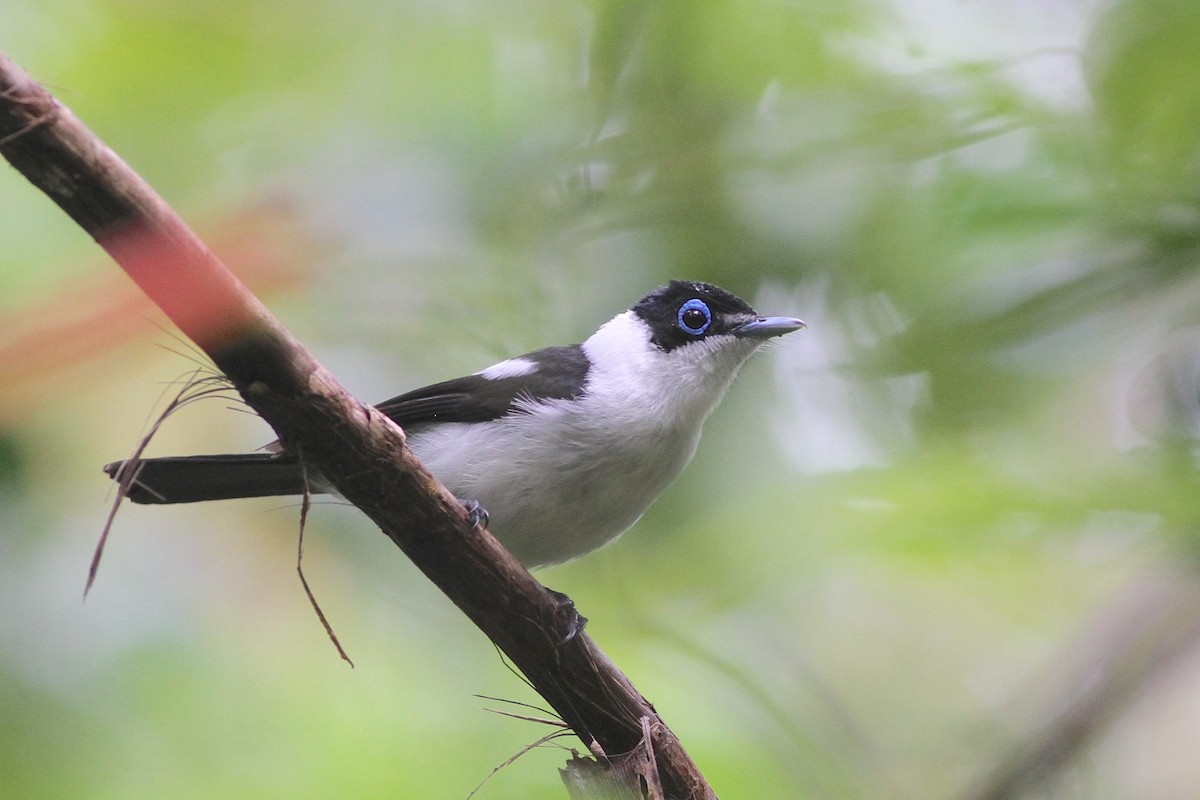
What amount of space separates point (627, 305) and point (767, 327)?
872 mm

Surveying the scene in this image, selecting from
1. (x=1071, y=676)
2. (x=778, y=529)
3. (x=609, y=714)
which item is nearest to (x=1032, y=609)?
(x=1071, y=676)

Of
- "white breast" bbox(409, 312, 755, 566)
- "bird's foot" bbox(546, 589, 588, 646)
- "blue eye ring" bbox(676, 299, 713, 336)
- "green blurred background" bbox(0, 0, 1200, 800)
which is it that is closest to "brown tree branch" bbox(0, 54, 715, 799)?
"bird's foot" bbox(546, 589, 588, 646)

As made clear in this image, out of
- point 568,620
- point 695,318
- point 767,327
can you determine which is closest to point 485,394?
point 695,318

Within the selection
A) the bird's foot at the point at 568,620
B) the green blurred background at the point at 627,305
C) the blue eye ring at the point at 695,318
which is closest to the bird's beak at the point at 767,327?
the blue eye ring at the point at 695,318

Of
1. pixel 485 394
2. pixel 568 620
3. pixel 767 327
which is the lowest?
pixel 568 620

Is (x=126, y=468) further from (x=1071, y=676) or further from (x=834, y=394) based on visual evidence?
(x=1071, y=676)

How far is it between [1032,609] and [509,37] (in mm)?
3275

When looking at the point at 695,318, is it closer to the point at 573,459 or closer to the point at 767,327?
the point at 767,327

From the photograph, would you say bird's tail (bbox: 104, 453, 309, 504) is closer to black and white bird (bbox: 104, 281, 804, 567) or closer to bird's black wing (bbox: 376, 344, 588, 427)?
black and white bird (bbox: 104, 281, 804, 567)

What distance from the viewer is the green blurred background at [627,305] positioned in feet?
10.2

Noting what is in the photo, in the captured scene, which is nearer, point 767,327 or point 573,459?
point 573,459

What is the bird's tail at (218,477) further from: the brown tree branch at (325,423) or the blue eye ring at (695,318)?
the blue eye ring at (695,318)

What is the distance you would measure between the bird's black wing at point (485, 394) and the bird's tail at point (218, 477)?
0.39 m

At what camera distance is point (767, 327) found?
3455 millimetres
